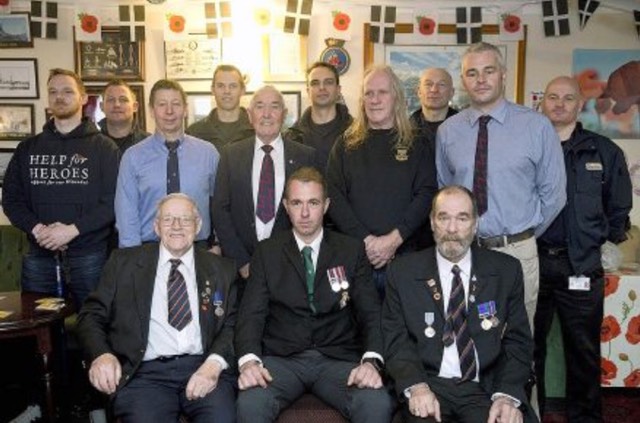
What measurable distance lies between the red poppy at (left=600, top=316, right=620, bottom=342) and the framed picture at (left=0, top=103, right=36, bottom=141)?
4.28 metres

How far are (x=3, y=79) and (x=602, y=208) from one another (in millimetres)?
4316

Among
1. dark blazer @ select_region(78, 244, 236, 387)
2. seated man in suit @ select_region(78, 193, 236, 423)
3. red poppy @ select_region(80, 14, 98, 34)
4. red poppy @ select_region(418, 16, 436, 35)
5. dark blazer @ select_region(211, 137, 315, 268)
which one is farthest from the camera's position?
red poppy @ select_region(418, 16, 436, 35)

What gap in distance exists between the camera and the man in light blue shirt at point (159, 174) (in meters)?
3.13

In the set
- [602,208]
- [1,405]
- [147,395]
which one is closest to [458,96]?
[602,208]

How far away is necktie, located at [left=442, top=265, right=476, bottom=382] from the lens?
244 cm

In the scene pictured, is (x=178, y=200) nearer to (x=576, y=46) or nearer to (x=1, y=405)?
(x=1, y=405)

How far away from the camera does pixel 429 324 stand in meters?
2.49

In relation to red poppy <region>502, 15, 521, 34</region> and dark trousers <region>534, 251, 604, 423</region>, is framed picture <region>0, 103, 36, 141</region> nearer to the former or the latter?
red poppy <region>502, 15, 521, 34</region>

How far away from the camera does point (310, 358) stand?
2686 mm

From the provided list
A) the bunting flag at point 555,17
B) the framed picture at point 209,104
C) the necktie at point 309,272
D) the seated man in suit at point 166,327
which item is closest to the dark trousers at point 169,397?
the seated man in suit at point 166,327

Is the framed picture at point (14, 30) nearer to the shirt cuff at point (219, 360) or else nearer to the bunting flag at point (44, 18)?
the bunting flag at point (44, 18)

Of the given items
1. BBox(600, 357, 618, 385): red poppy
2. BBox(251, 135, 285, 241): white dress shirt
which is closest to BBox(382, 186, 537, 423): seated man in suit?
BBox(251, 135, 285, 241): white dress shirt

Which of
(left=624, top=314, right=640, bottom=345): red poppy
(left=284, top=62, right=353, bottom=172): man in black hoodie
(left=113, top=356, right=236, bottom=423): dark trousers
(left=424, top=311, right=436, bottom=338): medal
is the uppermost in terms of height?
(left=284, top=62, right=353, bottom=172): man in black hoodie

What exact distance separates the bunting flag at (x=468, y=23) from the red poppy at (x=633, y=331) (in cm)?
237
